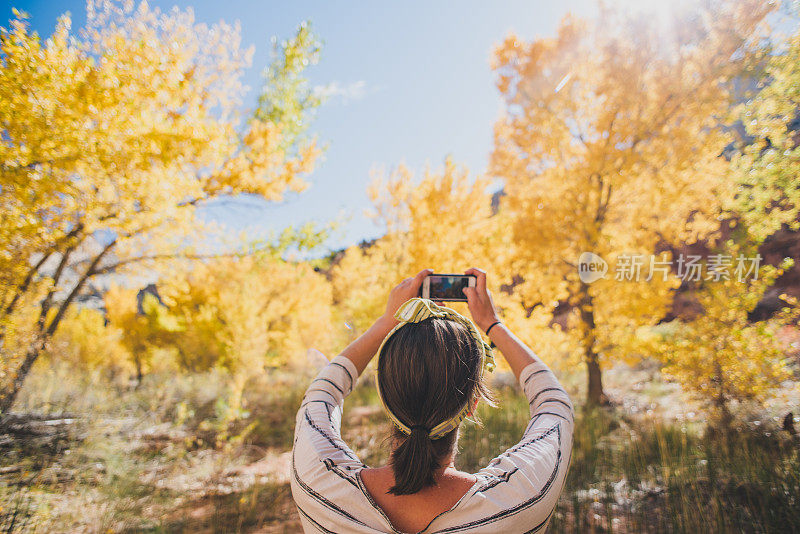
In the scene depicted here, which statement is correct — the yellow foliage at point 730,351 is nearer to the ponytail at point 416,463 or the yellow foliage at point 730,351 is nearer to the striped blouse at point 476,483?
the striped blouse at point 476,483

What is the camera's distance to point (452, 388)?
74 cm

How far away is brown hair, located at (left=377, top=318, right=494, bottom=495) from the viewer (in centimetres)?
73

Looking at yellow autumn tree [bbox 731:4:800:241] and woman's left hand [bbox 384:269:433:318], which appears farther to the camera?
yellow autumn tree [bbox 731:4:800:241]

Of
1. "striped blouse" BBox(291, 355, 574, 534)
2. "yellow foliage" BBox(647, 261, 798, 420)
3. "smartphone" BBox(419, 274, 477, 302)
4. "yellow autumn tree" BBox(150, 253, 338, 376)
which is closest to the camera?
"striped blouse" BBox(291, 355, 574, 534)

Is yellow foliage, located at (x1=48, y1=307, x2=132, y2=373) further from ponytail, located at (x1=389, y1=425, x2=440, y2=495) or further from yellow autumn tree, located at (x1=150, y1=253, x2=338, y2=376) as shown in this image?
ponytail, located at (x1=389, y1=425, x2=440, y2=495)

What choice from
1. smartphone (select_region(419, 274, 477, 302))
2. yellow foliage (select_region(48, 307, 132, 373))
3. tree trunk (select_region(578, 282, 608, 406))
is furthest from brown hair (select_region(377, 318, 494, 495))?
yellow foliage (select_region(48, 307, 132, 373))

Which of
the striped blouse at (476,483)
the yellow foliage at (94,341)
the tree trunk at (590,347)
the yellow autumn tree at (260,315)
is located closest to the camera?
the striped blouse at (476,483)

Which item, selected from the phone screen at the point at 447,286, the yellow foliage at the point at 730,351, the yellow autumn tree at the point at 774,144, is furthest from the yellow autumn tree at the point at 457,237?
the phone screen at the point at 447,286

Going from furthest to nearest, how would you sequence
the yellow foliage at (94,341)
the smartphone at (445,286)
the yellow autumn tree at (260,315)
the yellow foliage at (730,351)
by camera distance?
1. the yellow foliage at (94,341)
2. the yellow autumn tree at (260,315)
3. the yellow foliage at (730,351)
4. the smartphone at (445,286)

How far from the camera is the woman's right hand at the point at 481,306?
1068 millimetres

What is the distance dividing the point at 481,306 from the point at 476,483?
50cm

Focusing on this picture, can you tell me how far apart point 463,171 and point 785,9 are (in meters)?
3.88

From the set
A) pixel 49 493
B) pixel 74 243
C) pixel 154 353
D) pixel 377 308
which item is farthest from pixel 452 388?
pixel 154 353

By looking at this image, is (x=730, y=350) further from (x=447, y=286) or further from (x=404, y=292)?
(x=404, y=292)
